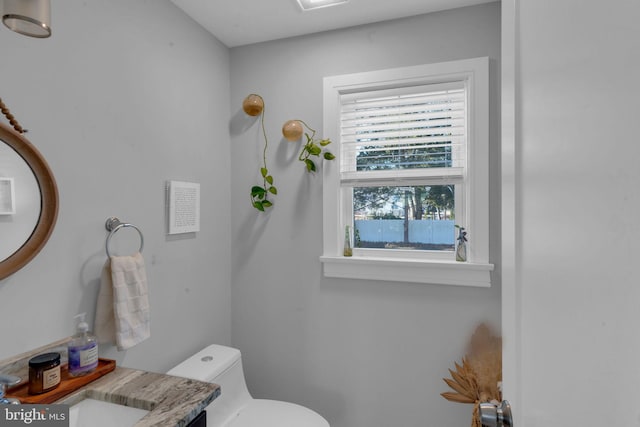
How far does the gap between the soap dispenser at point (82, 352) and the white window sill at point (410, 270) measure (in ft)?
3.65

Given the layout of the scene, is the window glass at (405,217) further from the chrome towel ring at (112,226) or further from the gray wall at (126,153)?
the chrome towel ring at (112,226)

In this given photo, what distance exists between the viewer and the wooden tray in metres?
0.95

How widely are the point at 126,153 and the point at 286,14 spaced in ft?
3.54

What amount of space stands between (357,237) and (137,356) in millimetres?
1257

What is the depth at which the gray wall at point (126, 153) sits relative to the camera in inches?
41.7

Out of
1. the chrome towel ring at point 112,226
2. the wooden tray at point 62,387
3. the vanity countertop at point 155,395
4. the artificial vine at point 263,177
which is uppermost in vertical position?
the artificial vine at point 263,177

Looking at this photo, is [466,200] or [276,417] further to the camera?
[466,200]

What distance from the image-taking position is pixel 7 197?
962mm

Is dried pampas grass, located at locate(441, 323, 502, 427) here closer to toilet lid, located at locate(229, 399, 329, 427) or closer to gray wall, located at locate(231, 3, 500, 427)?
gray wall, located at locate(231, 3, 500, 427)

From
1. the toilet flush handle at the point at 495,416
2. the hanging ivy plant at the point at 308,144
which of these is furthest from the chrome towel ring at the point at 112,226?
the toilet flush handle at the point at 495,416

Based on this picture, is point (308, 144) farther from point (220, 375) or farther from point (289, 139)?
point (220, 375)

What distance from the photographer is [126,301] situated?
124 cm

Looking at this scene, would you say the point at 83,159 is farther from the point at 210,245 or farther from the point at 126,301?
the point at 210,245

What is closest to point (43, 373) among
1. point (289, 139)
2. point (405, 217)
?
point (289, 139)
